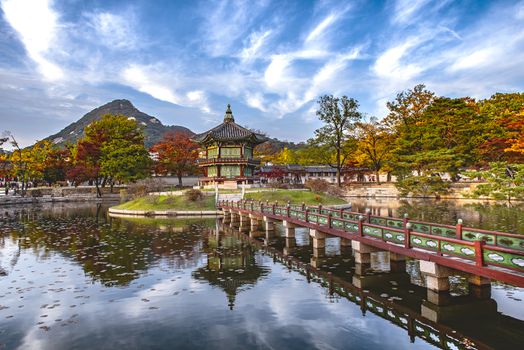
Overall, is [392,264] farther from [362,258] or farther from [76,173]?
[76,173]

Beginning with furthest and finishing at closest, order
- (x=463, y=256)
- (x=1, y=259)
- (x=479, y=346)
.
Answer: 1. (x=1, y=259)
2. (x=463, y=256)
3. (x=479, y=346)

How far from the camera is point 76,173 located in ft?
221

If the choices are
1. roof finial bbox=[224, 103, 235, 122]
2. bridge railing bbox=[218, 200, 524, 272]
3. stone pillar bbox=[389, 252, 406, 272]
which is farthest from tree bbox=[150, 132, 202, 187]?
stone pillar bbox=[389, 252, 406, 272]

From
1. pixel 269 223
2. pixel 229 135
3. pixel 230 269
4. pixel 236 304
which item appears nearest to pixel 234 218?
pixel 269 223

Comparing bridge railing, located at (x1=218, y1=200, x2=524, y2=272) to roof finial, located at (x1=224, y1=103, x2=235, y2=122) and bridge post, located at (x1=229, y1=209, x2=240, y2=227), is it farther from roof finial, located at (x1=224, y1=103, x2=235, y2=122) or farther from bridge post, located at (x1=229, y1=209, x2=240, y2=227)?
roof finial, located at (x1=224, y1=103, x2=235, y2=122)

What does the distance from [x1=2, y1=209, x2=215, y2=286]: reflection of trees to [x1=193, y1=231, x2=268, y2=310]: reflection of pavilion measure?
120 centimetres

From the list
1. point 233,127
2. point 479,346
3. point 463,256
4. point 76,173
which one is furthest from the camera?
point 76,173

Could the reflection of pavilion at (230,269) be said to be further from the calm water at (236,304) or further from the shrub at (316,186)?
the shrub at (316,186)

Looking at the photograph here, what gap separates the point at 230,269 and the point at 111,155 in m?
58.3

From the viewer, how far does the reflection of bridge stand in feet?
27.8

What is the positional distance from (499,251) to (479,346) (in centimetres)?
271

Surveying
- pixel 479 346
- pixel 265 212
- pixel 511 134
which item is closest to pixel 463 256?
pixel 479 346

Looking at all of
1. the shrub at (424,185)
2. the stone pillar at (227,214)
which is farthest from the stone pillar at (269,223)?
the shrub at (424,185)

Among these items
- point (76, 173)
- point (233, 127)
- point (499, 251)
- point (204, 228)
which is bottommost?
point (204, 228)
